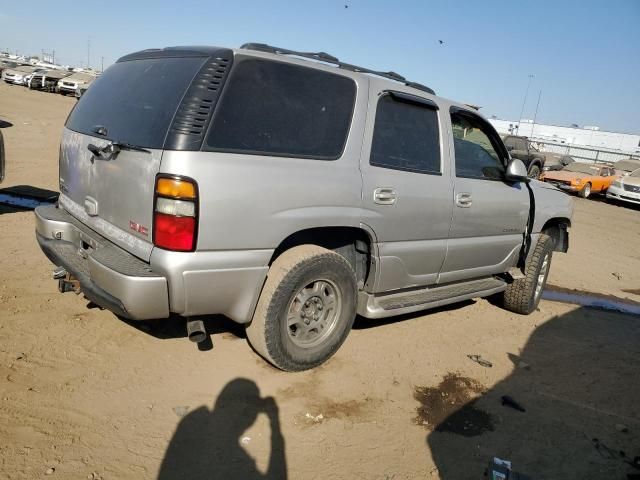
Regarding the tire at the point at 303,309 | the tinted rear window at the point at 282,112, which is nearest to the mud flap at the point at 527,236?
the tire at the point at 303,309

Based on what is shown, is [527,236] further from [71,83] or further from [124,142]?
[71,83]

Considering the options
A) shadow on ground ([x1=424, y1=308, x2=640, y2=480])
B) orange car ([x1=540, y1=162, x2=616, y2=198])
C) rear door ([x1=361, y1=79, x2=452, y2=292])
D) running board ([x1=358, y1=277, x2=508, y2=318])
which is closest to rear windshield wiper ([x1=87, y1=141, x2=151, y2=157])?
rear door ([x1=361, y1=79, x2=452, y2=292])

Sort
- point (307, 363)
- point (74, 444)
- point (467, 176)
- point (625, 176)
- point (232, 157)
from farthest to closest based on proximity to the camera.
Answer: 1. point (625, 176)
2. point (467, 176)
3. point (307, 363)
4. point (232, 157)
5. point (74, 444)

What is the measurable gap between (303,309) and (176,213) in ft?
3.92

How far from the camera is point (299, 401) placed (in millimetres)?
3201

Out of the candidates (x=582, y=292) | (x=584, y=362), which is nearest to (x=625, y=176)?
(x=582, y=292)

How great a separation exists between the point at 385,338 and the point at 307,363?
108 cm

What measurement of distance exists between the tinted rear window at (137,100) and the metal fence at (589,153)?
38.9 meters

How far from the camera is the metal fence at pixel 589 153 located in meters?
39.2

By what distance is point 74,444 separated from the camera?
257 centimetres

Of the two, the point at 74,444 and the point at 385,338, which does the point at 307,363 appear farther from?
the point at 74,444

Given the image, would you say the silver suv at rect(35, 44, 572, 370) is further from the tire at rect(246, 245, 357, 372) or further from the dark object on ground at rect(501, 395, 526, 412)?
the dark object on ground at rect(501, 395, 526, 412)

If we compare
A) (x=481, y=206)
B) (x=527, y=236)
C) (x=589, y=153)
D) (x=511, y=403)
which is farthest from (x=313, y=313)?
(x=589, y=153)

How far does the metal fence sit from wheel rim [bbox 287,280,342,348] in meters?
38.4
